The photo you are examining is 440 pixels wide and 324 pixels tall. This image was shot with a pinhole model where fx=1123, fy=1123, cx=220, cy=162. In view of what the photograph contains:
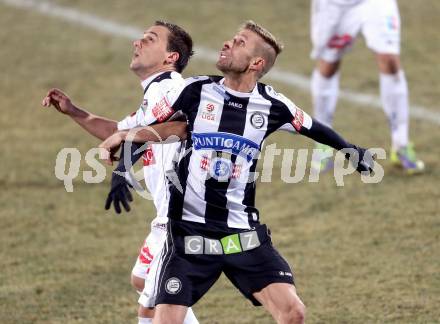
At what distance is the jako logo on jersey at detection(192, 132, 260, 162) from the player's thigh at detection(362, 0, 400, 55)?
4.35 meters

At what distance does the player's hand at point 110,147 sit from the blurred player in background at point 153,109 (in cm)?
29

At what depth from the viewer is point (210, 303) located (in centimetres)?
766

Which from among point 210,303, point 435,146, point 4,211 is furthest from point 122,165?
point 435,146

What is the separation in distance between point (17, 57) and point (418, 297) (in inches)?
320

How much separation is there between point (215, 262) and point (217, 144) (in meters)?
0.63

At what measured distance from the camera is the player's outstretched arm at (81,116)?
246 inches

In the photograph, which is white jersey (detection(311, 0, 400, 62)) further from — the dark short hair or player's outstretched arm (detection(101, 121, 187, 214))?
player's outstretched arm (detection(101, 121, 187, 214))

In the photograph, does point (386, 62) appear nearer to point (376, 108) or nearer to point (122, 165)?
point (376, 108)

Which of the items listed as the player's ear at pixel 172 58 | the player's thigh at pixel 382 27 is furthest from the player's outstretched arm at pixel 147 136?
the player's thigh at pixel 382 27

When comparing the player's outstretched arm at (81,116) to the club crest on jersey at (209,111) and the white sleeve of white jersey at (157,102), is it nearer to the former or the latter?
the white sleeve of white jersey at (157,102)

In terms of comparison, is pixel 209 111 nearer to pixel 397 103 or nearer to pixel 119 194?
pixel 119 194

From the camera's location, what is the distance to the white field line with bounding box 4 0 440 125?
1209 cm

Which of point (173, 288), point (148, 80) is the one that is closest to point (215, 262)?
point (173, 288)

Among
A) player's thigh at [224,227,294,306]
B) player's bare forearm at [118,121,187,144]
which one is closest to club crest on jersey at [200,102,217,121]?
player's bare forearm at [118,121,187,144]
